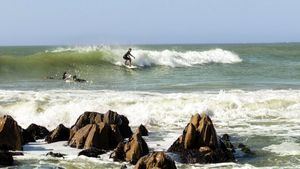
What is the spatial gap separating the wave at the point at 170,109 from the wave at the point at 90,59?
814 inches

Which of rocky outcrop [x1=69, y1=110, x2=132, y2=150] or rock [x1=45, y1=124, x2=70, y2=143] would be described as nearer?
rocky outcrop [x1=69, y1=110, x2=132, y2=150]

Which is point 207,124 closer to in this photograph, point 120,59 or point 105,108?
point 105,108

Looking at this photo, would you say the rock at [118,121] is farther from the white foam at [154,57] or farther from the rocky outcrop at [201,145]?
the white foam at [154,57]

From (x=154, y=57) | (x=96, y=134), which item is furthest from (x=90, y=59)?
(x=96, y=134)

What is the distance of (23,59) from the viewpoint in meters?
47.2

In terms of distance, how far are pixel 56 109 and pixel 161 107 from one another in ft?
12.6

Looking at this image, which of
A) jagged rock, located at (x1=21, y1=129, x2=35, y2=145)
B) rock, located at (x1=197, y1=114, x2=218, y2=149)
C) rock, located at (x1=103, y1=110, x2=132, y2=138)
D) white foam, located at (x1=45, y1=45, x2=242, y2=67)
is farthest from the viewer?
white foam, located at (x1=45, y1=45, x2=242, y2=67)

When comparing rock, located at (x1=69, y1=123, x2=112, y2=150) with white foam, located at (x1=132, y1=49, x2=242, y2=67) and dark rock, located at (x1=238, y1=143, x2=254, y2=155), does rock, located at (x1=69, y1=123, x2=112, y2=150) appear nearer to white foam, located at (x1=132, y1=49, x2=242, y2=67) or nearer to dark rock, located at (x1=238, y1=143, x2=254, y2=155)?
dark rock, located at (x1=238, y1=143, x2=254, y2=155)

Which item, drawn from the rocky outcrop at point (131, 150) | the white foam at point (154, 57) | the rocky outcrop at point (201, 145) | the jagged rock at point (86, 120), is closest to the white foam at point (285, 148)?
the rocky outcrop at point (201, 145)

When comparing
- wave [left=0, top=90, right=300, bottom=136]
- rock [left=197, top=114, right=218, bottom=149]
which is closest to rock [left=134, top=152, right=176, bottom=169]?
rock [left=197, top=114, right=218, bottom=149]

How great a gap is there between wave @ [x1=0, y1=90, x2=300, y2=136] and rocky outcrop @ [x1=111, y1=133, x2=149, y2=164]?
4.99 m

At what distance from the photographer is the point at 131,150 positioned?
13.3 meters

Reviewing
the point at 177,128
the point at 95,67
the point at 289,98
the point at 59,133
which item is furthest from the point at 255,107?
the point at 95,67

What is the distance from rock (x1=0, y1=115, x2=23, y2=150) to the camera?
1400 centimetres
